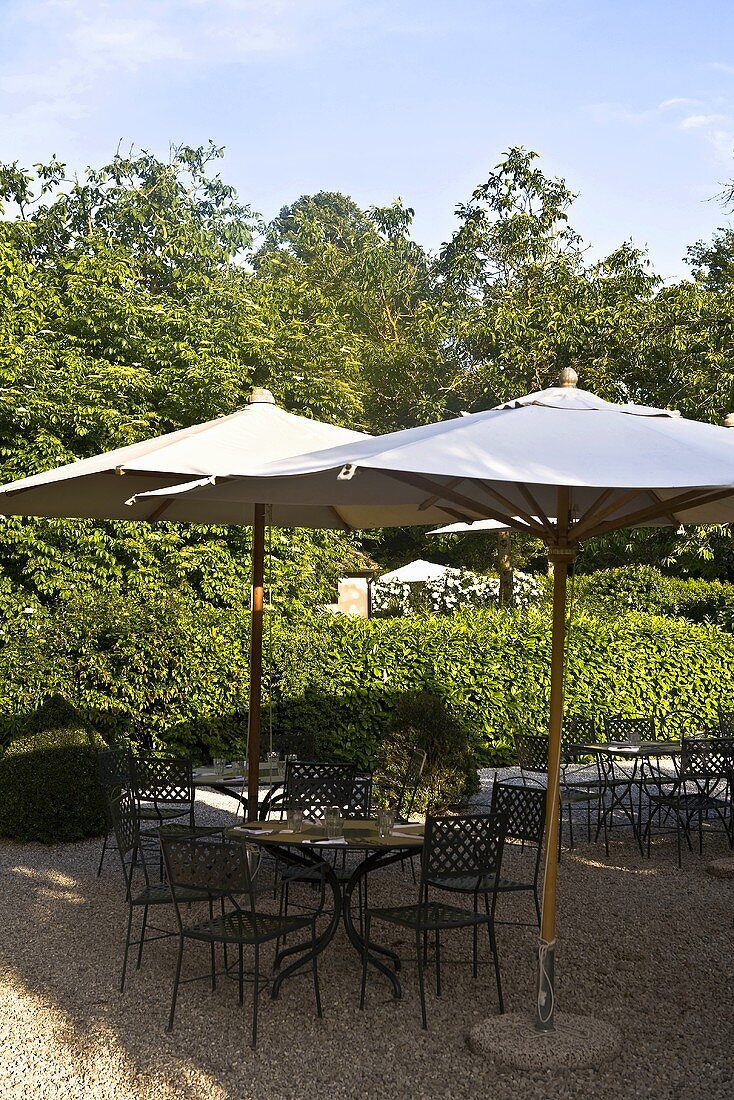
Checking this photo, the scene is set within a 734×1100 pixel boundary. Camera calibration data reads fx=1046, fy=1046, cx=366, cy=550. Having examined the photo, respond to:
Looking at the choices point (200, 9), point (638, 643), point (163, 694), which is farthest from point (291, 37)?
point (638, 643)

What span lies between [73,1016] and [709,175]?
71.5 ft

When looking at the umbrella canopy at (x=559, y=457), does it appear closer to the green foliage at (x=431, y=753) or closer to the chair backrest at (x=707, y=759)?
the chair backrest at (x=707, y=759)

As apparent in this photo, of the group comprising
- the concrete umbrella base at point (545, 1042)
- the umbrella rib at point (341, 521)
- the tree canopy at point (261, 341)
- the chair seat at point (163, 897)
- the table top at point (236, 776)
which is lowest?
the concrete umbrella base at point (545, 1042)

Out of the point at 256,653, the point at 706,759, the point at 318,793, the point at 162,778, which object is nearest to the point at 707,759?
the point at 706,759

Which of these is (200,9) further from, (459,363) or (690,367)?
(459,363)

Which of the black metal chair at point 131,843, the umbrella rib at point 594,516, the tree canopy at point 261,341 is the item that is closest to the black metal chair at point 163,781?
the black metal chair at point 131,843

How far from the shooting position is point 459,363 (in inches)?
1106

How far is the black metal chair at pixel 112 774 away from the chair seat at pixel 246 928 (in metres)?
1.60

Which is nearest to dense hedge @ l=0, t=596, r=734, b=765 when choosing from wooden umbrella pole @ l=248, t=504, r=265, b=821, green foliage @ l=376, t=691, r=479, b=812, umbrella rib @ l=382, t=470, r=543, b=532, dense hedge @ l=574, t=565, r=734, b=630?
dense hedge @ l=574, t=565, r=734, b=630

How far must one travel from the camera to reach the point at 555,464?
4.13 metres

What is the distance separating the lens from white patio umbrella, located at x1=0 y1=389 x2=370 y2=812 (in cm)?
595

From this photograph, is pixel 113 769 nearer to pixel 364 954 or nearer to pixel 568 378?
pixel 364 954

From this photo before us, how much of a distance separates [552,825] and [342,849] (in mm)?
1402

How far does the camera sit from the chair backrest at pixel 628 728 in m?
10.8
